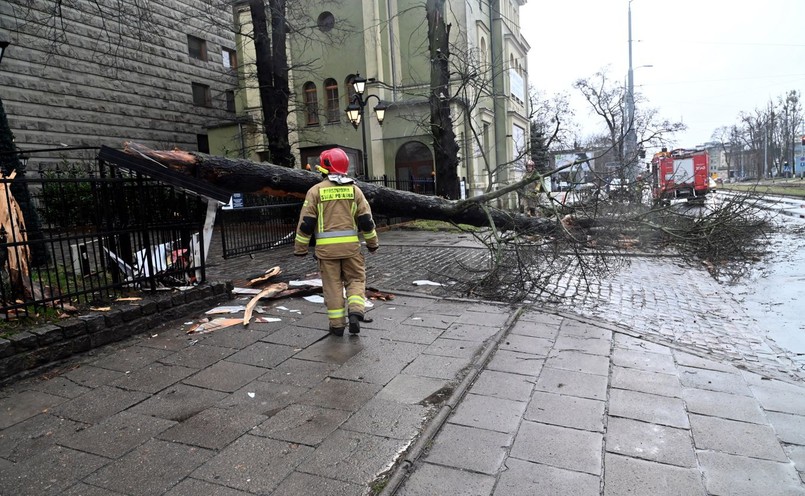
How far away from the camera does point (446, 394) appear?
3.71 m

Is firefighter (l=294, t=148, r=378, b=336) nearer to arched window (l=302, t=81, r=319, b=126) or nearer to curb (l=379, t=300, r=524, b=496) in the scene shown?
curb (l=379, t=300, r=524, b=496)

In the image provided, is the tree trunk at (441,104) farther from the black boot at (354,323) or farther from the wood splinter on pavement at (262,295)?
the black boot at (354,323)

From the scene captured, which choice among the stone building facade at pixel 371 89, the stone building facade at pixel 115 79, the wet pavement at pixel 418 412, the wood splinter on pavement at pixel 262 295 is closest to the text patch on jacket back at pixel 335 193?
the wet pavement at pixel 418 412

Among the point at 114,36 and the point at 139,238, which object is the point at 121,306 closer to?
the point at 139,238

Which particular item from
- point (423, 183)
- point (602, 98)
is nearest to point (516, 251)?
point (423, 183)

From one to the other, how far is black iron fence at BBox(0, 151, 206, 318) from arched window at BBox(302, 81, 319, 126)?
19884 millimetres

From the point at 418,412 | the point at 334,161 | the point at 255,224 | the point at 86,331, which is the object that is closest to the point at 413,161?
the point at 255,224

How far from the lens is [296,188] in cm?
767

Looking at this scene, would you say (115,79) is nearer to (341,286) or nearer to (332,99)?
(332,99)

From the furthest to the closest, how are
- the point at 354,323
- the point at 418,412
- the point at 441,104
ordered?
the point at 441,104
the point at 354,323
the point at 418,412

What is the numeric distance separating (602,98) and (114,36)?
2343 cm

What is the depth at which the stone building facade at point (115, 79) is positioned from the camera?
1673 cm

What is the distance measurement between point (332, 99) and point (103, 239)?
→ 838 inches

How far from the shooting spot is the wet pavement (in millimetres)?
2689
